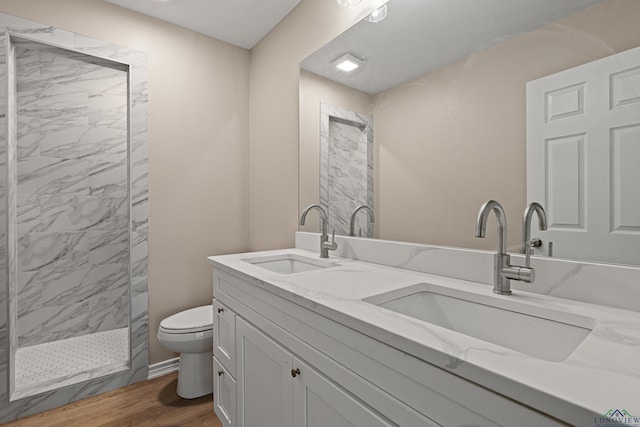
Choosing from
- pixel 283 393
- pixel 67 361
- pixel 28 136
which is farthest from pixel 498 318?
pixel 28 136

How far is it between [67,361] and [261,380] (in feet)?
6.43

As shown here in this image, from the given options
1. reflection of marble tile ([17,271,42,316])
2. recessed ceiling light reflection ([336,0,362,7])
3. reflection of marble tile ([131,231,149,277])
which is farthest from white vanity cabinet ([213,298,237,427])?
reflection of marble tile ([17,271,42,316])

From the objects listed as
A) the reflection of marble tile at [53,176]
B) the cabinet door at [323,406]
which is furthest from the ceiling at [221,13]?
the cabinet door at [323,406]

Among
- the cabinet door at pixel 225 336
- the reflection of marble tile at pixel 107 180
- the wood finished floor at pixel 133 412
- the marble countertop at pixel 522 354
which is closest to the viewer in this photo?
the marble countertop at pixel 522 354

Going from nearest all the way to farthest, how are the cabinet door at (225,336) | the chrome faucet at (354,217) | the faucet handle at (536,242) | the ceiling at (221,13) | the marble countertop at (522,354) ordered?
the marble countertop at (522,354)
the faucet handle at (536,242)
the cabinet door at (225,336)
the chrome faucet at (354,217)
the ceiling at (221,13)

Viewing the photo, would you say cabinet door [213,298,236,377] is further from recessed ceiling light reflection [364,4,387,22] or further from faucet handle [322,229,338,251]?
recessed ceiling light reflection [364,4,387,22]

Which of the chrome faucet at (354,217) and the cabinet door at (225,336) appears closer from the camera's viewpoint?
the cabinet door at (225,336)

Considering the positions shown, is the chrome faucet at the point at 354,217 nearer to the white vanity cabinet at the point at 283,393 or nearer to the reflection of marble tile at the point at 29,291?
the white vanity cabinet at the point at 283,393

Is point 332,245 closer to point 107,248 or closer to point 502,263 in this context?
point 502,263

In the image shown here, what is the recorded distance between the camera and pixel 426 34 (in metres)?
1.31

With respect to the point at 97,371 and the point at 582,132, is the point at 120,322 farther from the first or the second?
the point at 582,132

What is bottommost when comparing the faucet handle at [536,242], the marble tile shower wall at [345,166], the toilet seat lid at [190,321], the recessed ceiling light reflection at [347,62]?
the toilet seat lid at [190,321]

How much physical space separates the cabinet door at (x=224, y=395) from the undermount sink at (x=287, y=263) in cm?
54

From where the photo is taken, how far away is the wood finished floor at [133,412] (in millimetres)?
1681
